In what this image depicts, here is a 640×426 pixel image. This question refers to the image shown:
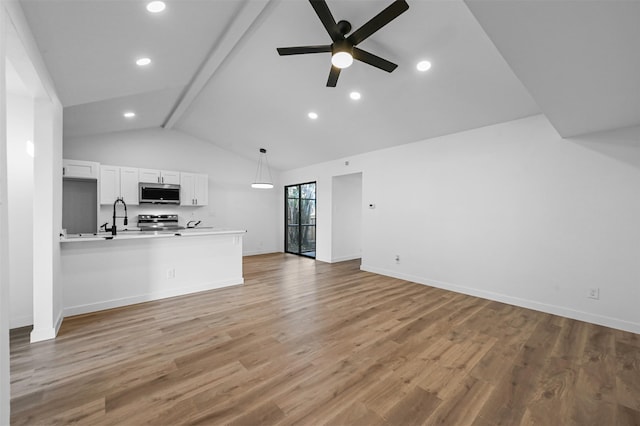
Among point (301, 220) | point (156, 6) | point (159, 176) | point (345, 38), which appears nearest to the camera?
point (156, 6)

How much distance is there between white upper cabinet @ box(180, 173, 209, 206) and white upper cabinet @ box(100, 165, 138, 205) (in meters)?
0.96

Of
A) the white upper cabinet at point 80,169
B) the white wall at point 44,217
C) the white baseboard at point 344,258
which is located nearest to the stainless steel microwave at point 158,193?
the white upper cabinet at point 80,169

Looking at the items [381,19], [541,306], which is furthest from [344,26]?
[541,306]

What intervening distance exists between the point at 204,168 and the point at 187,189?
88cm

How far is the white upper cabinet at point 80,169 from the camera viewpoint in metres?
4.95

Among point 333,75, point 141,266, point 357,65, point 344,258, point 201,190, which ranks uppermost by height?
point 357,65

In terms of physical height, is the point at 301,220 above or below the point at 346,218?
below

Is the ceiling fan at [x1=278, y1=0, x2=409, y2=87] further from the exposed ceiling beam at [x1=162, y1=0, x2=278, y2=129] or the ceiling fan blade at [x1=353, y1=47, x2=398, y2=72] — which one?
the exposed ceiling beam at [x1=162, y1=0, x2=278, y2=129]

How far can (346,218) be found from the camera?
23.1 feet

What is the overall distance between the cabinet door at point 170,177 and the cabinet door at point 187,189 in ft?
0.29

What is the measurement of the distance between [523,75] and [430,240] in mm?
3134

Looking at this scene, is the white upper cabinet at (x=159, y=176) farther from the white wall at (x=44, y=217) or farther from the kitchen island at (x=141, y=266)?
the white wall at (x=44, y=217)

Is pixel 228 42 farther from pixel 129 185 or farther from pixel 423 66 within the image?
pixel 129 185

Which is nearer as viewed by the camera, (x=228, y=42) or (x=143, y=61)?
(x=143, y=61)
